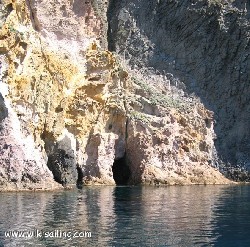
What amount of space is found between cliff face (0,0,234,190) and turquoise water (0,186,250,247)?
678 cm

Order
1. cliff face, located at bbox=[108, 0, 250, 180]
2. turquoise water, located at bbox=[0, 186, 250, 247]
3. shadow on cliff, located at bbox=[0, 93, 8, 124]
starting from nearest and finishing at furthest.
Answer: turquoise water, located at bbox=[0, 186, 250, 247]
shadow on cliff, located at bbox=[0, 93, 8, 124]
cliff face, located at bbox=[108, 0, 250, 180]

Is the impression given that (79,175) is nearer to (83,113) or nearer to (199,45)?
(83,113)

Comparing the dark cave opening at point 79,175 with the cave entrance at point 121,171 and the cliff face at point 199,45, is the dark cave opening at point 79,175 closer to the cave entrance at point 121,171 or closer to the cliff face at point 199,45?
the cave entrance at point 121,171

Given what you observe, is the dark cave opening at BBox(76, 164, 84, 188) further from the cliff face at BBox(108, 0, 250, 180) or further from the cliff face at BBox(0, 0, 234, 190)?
the cliff face at BBox(108, 0, 250, 180)

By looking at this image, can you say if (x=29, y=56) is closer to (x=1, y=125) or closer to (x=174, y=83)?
(x=1, y=125)

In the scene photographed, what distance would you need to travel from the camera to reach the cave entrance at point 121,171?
46.1 meters

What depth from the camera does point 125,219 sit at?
21.8 m

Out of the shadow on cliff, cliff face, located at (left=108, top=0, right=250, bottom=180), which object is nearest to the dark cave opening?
the shadow on cliff

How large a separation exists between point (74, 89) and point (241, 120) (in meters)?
18.1

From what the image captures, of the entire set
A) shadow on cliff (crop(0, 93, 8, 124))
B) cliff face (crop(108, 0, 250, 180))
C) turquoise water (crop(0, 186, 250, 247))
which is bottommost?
turquoise water (crop(0, 186, 250, 247))

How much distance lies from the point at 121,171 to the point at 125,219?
25035 millimetres

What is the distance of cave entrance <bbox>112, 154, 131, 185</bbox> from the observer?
4606cm

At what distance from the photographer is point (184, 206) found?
87.2 ft

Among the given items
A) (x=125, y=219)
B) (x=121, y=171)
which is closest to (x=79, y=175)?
(x=121, y=171)
